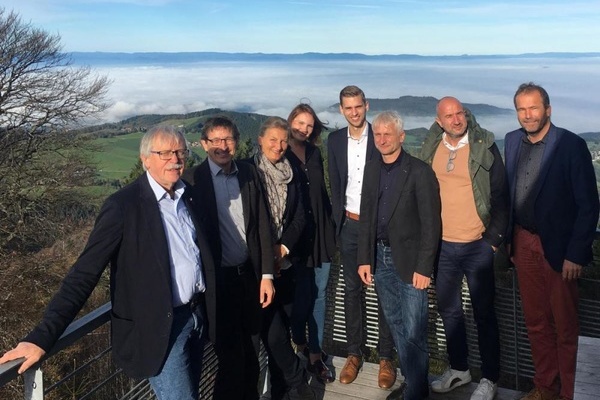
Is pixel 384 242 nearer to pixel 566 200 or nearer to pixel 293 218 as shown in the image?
pixel 293 218

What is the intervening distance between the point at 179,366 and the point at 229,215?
2.63 feet

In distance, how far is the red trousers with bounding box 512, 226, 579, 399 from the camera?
3.06 m

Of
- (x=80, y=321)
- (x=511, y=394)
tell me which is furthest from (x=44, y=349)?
(x=511, y=394)

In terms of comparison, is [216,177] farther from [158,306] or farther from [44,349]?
[44,349]

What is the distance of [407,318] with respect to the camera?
10.3 ft

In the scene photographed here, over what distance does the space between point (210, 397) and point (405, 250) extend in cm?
139

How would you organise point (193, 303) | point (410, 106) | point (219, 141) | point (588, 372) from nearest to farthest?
1. point (193, 303)
2. point (588, 372)
3. point (219, 141)
4. point (410, 106)

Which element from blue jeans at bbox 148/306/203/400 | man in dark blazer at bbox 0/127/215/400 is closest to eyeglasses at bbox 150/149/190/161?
man in dark blazer at bbox 0/127/215/400

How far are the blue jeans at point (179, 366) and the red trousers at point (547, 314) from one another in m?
1.91

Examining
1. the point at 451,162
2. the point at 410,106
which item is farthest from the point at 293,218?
the point at 410,106

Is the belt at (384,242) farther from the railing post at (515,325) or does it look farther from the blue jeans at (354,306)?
the railing post at (515,325)

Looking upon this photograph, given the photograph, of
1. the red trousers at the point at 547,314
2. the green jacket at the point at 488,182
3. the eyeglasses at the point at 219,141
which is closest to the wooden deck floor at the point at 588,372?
the red trousers at the point at 547,314

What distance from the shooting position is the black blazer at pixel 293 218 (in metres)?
3.20

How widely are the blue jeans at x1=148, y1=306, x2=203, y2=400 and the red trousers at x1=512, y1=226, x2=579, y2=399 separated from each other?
1.91m
